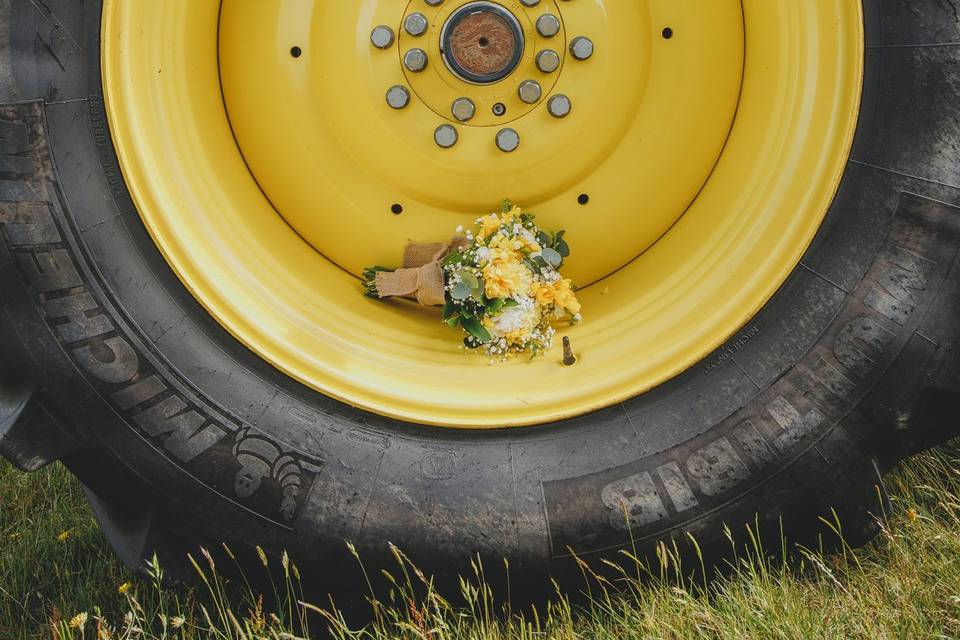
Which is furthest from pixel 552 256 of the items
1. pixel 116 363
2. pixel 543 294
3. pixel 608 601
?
pixel 116 363

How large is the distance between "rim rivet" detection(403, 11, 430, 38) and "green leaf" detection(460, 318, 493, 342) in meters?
0.71

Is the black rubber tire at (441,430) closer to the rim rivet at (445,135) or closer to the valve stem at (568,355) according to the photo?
the valve stem at (568,355)

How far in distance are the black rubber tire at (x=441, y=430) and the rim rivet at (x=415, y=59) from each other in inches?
27.5

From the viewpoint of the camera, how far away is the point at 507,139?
2148mm

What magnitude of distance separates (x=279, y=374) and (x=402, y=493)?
397 mm

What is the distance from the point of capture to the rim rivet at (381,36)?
6.85 feet

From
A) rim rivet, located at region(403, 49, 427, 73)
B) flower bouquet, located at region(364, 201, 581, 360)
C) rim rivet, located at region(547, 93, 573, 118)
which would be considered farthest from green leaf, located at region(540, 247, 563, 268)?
rim rivet, located at region(403, 49, 427, 73)

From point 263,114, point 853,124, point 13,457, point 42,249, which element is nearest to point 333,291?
point 263,114

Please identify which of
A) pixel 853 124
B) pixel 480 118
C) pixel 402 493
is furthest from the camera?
pixel 480 118

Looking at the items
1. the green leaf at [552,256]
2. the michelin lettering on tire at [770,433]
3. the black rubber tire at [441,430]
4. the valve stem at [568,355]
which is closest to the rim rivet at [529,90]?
the green leaf at [552,256]

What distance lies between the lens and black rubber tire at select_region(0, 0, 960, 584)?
1886 mm

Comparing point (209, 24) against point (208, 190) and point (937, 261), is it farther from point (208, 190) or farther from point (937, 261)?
point (937, 261)

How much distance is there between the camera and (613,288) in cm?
225

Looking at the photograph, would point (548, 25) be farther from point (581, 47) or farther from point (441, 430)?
point (441, 430)
